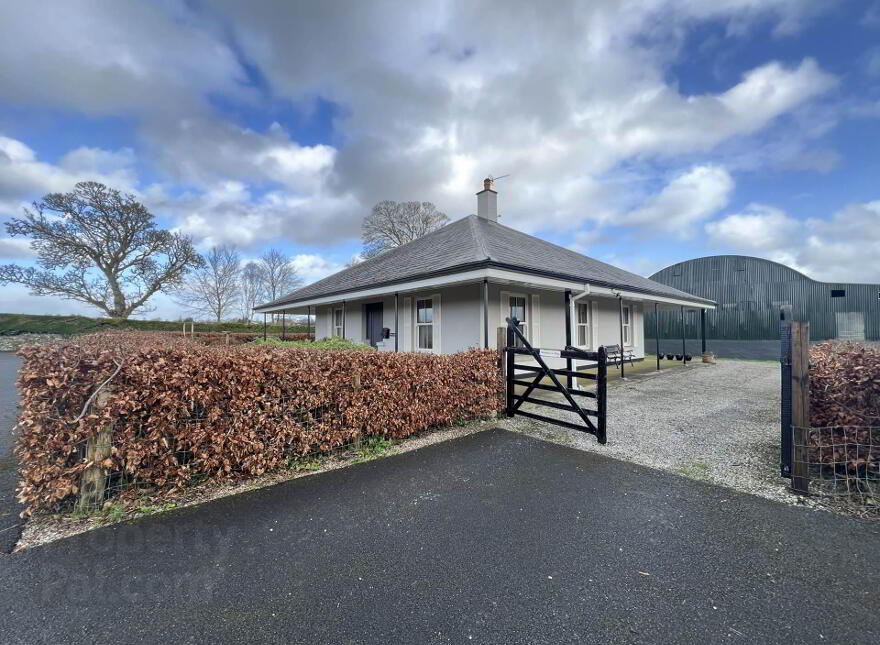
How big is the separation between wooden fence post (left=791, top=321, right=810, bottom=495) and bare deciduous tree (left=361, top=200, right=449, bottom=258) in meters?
27.0

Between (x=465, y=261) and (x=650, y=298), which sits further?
(x=650, y=298)

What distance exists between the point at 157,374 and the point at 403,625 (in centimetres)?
297

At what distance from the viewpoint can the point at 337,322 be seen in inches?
594

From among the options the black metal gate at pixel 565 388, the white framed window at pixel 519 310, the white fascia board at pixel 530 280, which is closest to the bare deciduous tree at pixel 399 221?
the white framed window at pixel 519 310

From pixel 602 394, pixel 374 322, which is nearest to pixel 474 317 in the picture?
pixel 374 322

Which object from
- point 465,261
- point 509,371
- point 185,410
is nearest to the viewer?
point 185,410

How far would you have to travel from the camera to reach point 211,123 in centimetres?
1212

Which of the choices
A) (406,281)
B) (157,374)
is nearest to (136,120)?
(406,281)

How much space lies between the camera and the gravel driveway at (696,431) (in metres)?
4.04

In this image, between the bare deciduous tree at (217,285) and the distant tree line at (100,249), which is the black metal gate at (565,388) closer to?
the distant tree line at (100,249)

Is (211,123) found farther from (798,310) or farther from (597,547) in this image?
(798,310)

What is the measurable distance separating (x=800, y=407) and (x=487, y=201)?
40.0 feet

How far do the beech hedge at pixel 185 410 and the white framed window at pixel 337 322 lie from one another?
10473mm

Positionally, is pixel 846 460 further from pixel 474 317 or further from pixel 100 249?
pixel 100 249
